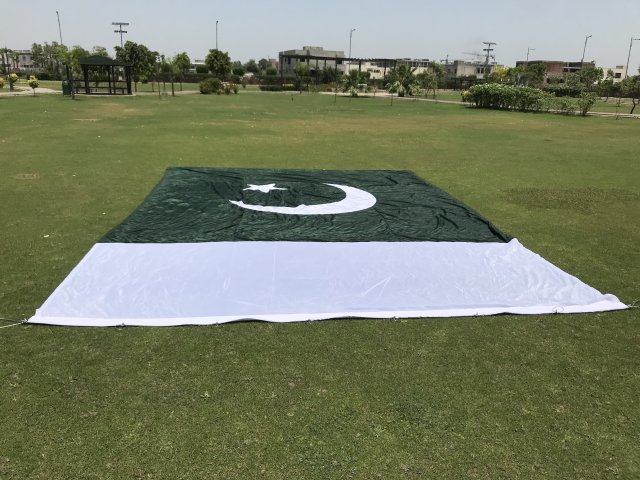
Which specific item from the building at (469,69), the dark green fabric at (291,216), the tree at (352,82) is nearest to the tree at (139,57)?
the tree at (352,82)

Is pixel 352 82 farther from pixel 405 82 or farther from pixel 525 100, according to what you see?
pixel 525 100

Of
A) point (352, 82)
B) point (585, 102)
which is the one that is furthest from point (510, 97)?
point (352, 82)

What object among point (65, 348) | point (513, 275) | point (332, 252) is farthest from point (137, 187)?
point (513, 275)

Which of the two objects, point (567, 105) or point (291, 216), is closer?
point (291, 216)

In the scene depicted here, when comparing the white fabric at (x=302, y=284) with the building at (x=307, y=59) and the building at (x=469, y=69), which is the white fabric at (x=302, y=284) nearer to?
the building at (x=307, y=59)

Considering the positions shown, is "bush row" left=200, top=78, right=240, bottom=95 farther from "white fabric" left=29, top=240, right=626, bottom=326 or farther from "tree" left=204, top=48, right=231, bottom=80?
"white fabric" left=29, top=240, right=626, bottom=326

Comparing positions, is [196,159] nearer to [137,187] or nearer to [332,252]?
[137,187]
